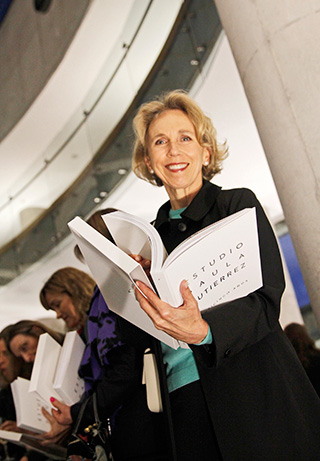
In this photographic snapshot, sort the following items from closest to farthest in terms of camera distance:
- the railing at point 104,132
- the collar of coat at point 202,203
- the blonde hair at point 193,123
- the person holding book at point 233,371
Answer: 1. the person holding book at point 233,371
2. the collar of coat at point 202,203
3. the blonde hair at point 193,123
4. the railing at point 104,132

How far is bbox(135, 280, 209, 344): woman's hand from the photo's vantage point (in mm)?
1210

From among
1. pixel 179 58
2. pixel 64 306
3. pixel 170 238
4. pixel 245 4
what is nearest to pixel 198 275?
pixel 170 238

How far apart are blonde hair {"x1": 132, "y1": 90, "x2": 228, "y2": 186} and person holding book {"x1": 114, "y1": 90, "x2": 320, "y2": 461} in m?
0.34

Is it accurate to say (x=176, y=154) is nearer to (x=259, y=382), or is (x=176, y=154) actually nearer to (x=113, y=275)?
(x=113, y=275)

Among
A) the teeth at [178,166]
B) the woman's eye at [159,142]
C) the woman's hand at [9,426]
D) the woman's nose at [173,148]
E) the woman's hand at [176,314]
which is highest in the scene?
the woman's eye at [159,142]

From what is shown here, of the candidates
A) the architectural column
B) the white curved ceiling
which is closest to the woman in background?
the white curved ceiling

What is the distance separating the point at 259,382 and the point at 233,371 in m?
0.08

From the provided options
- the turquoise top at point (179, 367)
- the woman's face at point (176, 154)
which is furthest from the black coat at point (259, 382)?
the woman's face at point (176, 154)

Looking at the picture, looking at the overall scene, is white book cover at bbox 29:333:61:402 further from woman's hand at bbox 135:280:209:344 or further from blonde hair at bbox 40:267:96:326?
woman's hand at bbox 135:280:209:344

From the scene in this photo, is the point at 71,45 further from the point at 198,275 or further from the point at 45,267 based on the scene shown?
the point at 198,275

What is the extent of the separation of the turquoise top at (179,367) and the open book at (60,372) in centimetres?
66

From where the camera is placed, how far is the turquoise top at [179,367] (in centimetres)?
160

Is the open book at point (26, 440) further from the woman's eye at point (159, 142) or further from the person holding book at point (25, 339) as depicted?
the woman's eye at point (159, 142)

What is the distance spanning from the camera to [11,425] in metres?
3.19
